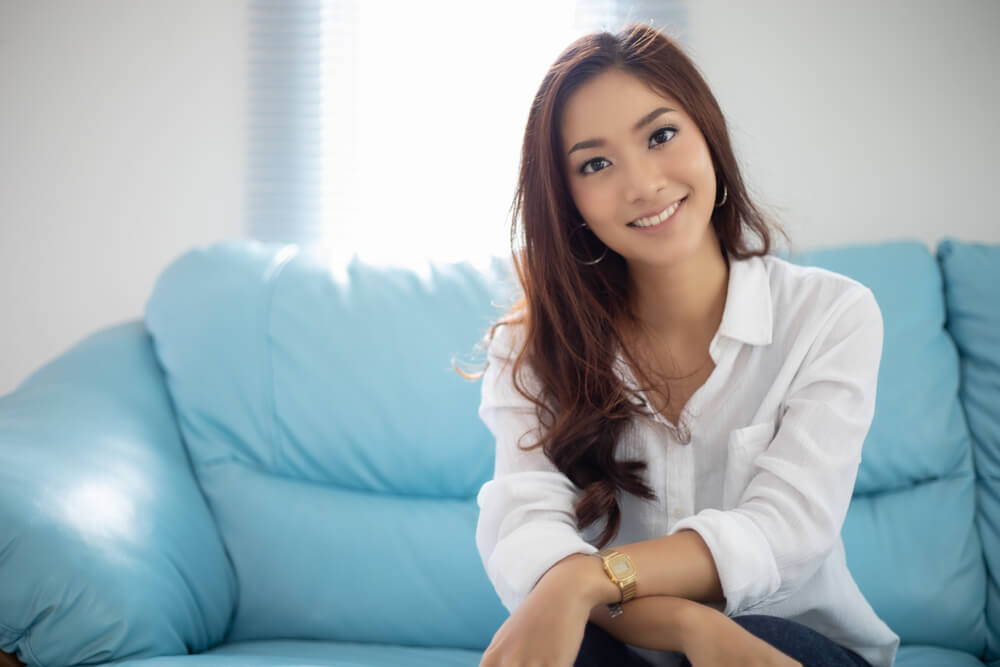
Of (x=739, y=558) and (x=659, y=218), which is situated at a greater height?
(x=659, y=218)

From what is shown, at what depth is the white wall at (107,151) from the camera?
2.13 m

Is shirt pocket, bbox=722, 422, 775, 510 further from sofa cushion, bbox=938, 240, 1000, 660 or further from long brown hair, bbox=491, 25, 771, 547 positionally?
sofa cushion, bbox=938, 240, 1000, 660

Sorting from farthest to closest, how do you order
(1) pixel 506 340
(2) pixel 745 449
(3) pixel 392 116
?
(3) pixel 392 116 → (1) pixel 506 340 → (2) pixel 745 449

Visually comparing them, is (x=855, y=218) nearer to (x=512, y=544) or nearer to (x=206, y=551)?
(x=512, y=544)

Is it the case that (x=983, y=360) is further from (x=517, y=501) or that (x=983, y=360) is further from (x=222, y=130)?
(x=222, y=130)

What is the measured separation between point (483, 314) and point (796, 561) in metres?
0.86

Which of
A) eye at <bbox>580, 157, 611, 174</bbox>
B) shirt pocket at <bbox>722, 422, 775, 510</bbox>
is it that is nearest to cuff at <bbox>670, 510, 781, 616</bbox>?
shirt pocket at <bbox>722, 422, 775, 510</bbox>

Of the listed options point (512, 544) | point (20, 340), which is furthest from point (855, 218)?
point (20, 340)

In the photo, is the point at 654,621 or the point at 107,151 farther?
the point at 107,151

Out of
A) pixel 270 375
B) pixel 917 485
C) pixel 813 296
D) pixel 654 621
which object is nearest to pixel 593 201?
pixel 813 296

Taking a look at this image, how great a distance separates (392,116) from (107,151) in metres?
0.82

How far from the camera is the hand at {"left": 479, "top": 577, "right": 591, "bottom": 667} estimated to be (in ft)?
2.88

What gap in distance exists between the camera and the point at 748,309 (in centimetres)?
116

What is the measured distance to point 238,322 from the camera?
1.67 metres
